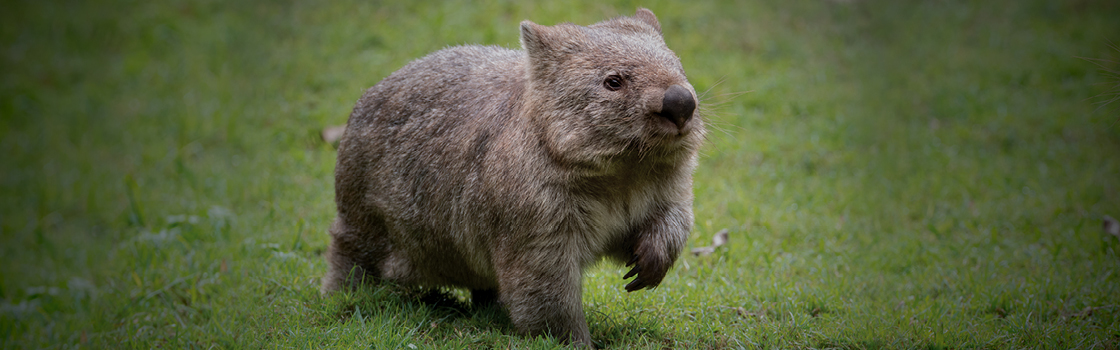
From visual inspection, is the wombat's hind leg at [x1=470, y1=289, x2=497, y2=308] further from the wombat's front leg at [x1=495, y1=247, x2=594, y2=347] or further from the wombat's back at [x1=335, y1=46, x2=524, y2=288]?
the wombat's front leg at [x1=495, y1=247, x2=594, y2=347]

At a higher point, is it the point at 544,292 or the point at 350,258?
the point at 544,292

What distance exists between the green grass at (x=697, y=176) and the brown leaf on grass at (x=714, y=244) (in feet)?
0.29

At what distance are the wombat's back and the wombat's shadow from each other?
153 millimetres

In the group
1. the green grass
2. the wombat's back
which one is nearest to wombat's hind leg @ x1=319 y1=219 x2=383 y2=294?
the wombat's back

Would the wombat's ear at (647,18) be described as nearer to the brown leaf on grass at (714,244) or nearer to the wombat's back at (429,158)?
the wombat's back at (429,158)

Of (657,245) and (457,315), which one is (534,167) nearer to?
(657,245)

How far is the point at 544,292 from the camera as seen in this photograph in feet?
13.4

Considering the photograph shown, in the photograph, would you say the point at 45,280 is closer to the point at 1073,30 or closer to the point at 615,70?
the point at 615,70

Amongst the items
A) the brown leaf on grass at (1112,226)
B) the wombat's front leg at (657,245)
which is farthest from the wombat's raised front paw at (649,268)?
the brown leaf on grass at (1112,226)

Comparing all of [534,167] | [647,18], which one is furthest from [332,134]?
[534,167]

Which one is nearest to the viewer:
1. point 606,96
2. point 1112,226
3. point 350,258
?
point 606,96

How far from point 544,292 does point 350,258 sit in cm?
153

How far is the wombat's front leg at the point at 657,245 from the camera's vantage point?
13.8 ft

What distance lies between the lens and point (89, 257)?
7168mm
